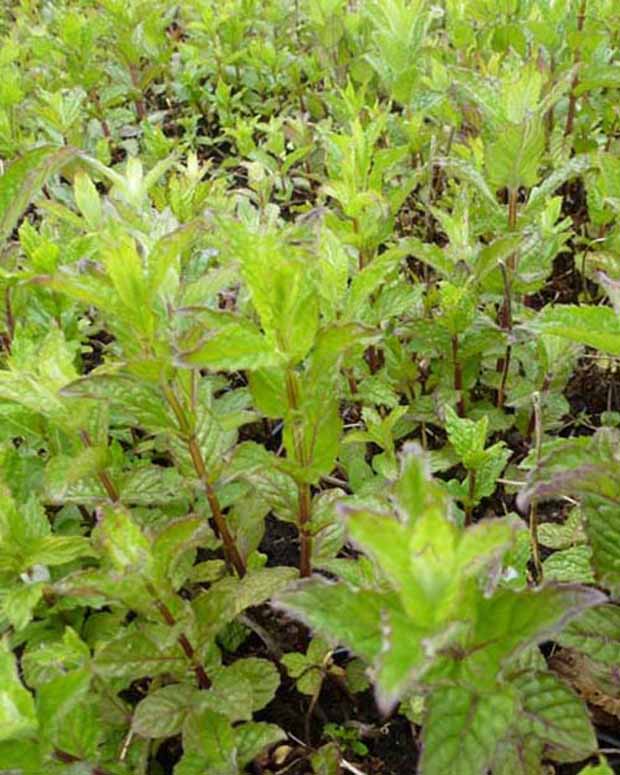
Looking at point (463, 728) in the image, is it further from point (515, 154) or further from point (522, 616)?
point (515, 154)

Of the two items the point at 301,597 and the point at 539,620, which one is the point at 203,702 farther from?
the point at 539,620

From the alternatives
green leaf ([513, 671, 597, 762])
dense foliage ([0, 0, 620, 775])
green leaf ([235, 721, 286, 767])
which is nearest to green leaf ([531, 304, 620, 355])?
dense foliage ([0, 0, 620, 775])

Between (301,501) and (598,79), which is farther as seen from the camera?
(598,79)

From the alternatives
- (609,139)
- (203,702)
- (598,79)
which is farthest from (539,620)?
(609,139)

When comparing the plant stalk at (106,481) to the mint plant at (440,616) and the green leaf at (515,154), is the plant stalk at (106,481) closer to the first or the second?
the mint plant at (440,616)

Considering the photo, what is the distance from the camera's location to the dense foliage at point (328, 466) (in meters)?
1.21

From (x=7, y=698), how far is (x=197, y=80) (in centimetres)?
366

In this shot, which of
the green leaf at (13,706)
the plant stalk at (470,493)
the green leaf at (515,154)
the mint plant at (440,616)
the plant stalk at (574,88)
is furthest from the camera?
the plant stalk at (574,88)

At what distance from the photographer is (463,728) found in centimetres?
121

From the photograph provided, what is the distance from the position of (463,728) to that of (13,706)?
68 centimetres

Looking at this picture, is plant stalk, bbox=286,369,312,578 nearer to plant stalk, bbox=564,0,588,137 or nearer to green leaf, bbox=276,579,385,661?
green leaf, bbox=276,579,385,661

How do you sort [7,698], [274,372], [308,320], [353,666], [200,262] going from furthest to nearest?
1. [200,262]
2. [353,666]
3. [274,372]
4. [308,320]
5. [7,698]

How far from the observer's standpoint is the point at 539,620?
3.76ft

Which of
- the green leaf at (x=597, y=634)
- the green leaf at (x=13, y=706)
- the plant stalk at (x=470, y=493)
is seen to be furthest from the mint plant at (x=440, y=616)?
the plant stalk at (x=470, y=493)
